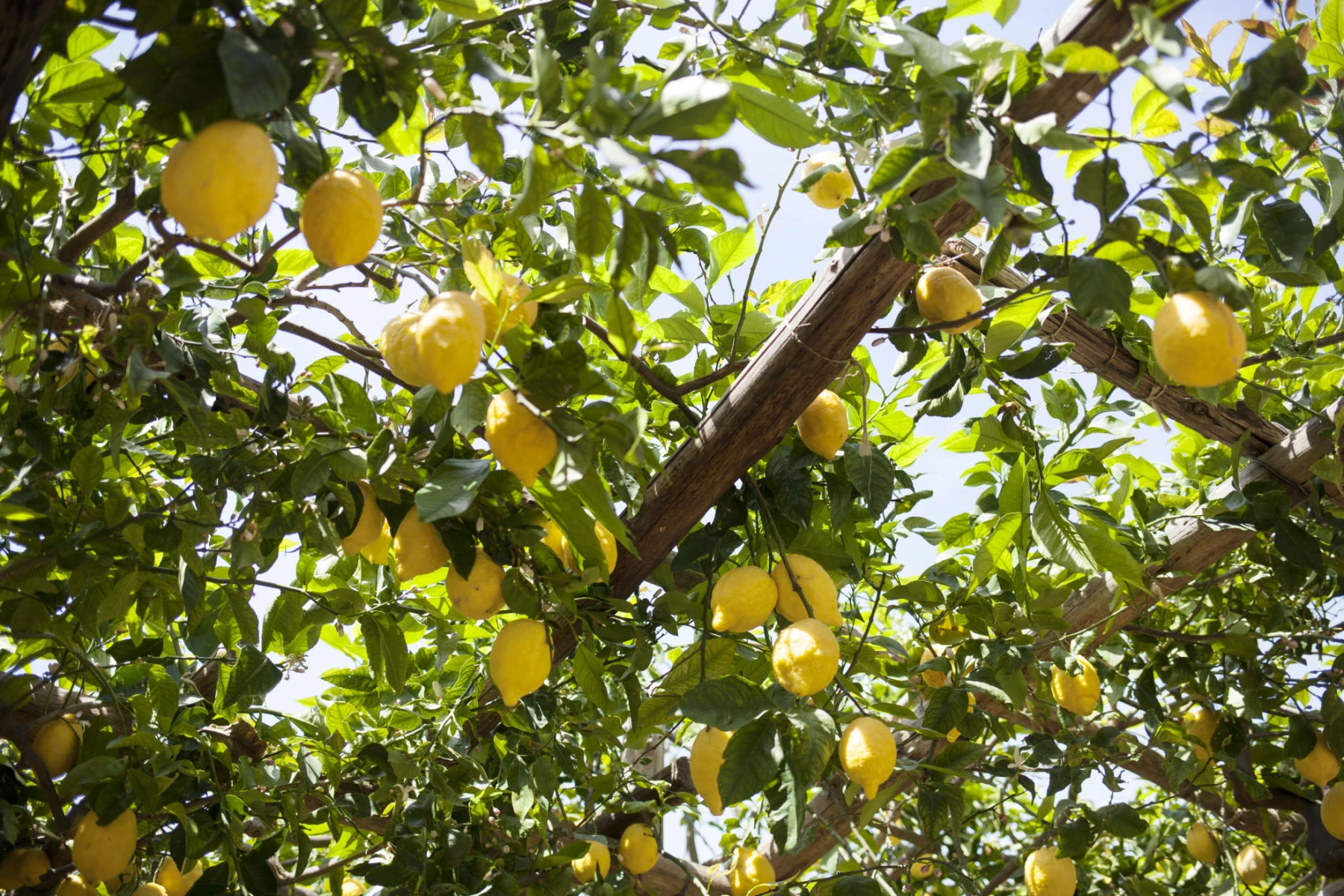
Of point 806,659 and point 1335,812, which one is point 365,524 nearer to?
point 806,659

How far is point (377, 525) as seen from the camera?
129cm

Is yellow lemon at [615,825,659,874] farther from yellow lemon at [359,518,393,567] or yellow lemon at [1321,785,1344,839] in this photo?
yellow lemon at [1321,785,1344,839]

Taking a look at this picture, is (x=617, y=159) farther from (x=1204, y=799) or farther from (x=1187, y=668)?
(x=1204, y=799)

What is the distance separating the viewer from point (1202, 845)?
2641 mm

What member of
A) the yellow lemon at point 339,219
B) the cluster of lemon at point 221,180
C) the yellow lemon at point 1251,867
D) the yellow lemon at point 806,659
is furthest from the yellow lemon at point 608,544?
the yellow lemon at point 1251,867

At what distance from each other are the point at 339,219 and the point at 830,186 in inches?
31.7

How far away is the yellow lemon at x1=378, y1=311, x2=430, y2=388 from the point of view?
3.34 ft

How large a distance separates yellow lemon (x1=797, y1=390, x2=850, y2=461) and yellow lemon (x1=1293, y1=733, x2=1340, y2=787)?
4.83 ft

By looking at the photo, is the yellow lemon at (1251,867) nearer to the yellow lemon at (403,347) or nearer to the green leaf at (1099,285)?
the green leaf at (1099,285)

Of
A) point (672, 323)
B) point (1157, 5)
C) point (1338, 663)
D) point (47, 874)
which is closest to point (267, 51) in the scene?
point (1157, 5)

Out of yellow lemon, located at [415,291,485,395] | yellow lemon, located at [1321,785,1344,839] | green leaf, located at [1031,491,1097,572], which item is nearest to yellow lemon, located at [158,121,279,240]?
yellow lemon, located at [415,291,485,395]

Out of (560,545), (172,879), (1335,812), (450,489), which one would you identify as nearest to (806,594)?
(560,545)

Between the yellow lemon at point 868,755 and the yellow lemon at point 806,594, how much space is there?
16cm

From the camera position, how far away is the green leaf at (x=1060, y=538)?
152 cm
